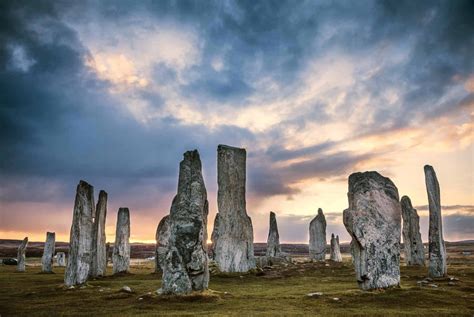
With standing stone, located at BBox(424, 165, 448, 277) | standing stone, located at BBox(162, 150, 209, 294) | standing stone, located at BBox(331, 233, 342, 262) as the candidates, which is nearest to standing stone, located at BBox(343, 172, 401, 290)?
standing stone, located at BBox(424, 165, 448, 277)

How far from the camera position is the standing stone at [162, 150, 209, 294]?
1316 cm

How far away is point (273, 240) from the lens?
37125 mm

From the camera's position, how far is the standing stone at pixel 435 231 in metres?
18.5

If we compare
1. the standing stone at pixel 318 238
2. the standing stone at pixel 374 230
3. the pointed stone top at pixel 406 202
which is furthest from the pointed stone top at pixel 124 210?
the pointed stone top at pixel 406 202

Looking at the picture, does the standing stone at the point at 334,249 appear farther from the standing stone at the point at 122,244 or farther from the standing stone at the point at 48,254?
the standing stone at the point at 48,254

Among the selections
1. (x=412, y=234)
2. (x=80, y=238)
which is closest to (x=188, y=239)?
(x=80, y=238)

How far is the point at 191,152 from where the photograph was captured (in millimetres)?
14930

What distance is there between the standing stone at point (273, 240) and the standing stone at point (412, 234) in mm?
11980

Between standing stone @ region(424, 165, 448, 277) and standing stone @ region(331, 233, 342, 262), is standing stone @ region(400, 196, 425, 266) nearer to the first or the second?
standing stone @ region(424, 165, 448, 277)

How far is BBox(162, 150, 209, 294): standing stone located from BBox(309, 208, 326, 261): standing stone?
26.0 m

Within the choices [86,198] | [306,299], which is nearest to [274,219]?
[86,198]

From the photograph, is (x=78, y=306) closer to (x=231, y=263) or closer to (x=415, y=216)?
(x=231, y=263)

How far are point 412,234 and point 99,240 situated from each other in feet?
69.3

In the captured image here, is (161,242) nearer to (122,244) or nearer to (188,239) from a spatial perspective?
(122,244)
